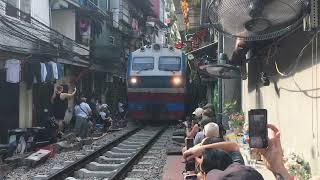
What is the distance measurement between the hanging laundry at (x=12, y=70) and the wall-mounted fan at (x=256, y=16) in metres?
9.82

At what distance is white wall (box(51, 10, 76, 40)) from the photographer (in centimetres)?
2302

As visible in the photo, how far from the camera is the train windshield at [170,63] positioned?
69.8 ft

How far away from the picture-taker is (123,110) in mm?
27406

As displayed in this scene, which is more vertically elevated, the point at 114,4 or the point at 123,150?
the point at 114,4

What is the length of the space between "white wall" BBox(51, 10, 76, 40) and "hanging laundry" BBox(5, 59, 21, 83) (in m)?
8.73

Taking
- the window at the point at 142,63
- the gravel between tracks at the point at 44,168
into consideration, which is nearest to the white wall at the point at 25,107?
the gravel between tracks at the point at 44,168

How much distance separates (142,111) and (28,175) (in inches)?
457

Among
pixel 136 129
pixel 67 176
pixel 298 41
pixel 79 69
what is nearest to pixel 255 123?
pixel 298 41

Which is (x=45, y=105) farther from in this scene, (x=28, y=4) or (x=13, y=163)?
(x=13, y=163)

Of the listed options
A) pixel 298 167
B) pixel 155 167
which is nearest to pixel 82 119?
pixel 155 167

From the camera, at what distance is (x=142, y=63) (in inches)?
844

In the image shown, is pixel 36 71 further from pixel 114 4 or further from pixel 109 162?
pixel 114 4

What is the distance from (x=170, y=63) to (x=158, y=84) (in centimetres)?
103

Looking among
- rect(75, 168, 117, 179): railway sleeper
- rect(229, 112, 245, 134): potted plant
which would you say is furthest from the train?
rect(75, 168, 117, 179): railway sleeper
